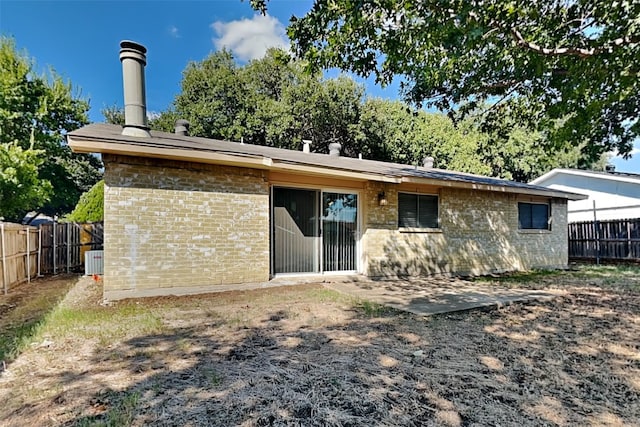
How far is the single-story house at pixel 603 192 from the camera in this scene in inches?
620

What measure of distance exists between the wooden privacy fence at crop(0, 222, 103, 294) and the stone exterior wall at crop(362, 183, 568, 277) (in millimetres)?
7574

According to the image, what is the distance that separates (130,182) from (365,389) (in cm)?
524

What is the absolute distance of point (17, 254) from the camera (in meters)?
7.77

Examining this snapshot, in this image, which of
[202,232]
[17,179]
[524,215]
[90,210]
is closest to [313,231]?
[202,232]

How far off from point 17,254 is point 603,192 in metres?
22.3

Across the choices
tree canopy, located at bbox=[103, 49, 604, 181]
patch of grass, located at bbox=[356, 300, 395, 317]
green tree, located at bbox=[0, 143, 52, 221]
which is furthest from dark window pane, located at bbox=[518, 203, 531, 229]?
green tree, located at bbox=[0, 143, 52, 221]

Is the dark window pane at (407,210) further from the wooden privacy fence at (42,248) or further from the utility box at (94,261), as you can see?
the wooden privacy fence at (42,248)

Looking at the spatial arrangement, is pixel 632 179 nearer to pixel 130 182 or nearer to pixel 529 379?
pixel 529 379

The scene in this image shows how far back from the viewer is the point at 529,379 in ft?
9.70

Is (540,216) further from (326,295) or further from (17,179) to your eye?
(17,179)

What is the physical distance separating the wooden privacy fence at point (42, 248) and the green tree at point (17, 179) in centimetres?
372

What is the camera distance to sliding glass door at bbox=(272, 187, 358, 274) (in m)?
7.75

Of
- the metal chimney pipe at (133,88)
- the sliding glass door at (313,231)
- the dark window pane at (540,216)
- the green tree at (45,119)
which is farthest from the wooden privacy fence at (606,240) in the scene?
the green tree at (45,119)

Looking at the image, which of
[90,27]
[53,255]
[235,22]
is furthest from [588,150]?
[90,27]
